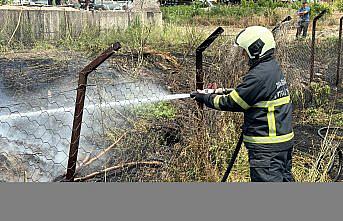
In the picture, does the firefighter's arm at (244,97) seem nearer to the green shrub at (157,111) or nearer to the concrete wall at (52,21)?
the green shrub at (157,111)

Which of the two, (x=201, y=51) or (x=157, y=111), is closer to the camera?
(x=201, y=51)

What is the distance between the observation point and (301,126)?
5703 mm

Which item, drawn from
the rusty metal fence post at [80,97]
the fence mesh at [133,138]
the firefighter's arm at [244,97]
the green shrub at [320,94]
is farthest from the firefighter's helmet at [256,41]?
the green shrub at [320,94]

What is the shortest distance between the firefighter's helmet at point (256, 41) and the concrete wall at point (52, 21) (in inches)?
282

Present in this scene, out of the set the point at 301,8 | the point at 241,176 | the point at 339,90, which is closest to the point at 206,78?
the point at 241,176

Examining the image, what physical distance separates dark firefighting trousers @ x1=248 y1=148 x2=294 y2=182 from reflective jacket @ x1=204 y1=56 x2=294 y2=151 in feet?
0.12

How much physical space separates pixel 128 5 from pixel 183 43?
3615 mm

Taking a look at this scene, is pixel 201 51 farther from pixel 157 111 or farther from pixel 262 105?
pixel 157 111

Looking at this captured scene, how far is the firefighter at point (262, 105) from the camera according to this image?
2.94 m

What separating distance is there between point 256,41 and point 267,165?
75cm

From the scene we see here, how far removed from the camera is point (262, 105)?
9.84 feet

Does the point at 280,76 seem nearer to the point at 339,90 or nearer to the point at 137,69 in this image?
the point at 137,69

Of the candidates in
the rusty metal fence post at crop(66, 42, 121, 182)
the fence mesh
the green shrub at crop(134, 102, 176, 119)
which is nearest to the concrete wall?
the fence mesh

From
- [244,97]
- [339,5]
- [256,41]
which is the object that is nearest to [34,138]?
[244,97]
